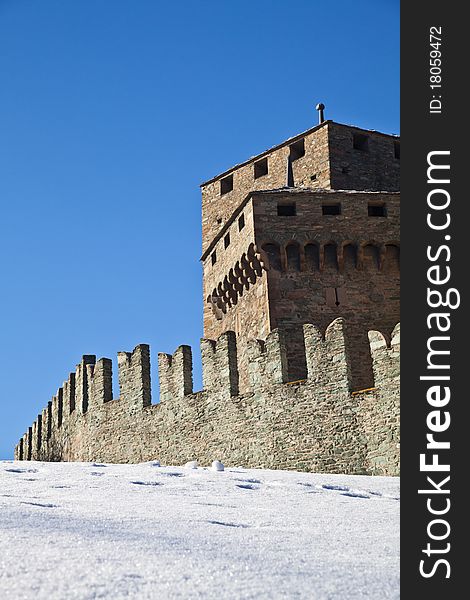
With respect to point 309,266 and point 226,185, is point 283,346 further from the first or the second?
point 226,185

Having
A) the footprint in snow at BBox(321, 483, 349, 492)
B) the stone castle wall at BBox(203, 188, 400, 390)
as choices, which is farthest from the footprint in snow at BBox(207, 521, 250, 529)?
the stone castle wall at BBox(203, 188, 400, 390)

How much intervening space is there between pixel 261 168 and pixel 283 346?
445 inches

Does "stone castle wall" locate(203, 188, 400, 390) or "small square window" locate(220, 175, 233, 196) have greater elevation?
"small square window" locate(220, 175, 233, 196)

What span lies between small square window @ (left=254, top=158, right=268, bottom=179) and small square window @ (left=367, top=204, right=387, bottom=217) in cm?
571

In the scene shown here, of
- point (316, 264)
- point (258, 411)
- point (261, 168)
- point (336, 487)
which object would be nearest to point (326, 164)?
point (261, 168)

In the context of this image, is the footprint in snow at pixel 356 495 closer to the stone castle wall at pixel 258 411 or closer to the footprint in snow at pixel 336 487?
the footprint in snow at pixel 336 487

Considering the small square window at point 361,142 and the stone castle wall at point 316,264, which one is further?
the small square window at point 361,142

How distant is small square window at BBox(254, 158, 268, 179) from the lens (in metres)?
26.2

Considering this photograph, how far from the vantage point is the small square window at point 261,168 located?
26.2 metres

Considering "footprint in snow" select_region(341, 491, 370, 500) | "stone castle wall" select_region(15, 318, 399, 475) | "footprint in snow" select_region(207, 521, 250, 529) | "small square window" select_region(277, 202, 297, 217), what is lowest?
"footprint in snow" select_region(341, 491, 370, 500)

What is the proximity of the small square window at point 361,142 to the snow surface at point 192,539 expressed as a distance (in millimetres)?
15497

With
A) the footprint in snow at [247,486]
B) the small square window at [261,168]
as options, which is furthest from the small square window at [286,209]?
the footprint in snow at [247,486]

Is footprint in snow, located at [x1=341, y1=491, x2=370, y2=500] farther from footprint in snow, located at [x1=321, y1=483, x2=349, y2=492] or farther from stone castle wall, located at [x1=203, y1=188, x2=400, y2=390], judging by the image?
stone castle wall, located at [x1=203, y1=188, x2=400, y2=390]

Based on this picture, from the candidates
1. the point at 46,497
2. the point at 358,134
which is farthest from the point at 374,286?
the point at 46,497
